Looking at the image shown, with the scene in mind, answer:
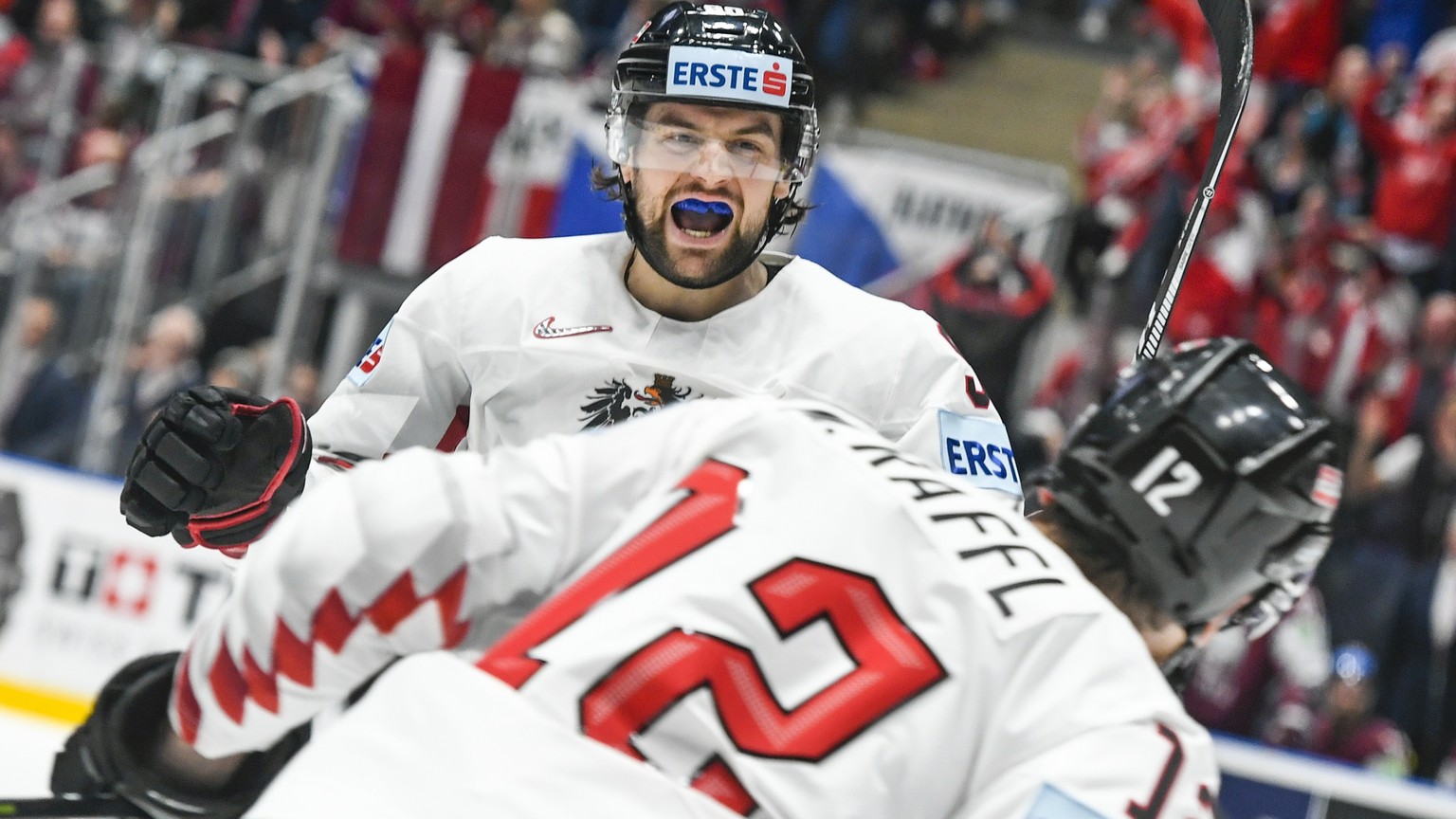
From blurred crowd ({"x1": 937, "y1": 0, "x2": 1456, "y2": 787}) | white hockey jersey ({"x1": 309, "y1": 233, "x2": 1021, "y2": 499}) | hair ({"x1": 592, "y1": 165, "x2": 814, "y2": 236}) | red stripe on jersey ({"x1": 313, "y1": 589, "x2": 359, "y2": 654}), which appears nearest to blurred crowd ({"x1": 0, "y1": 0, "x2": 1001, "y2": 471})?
blurred crowd ({"x1": 937, "y1": 0, "x2": 1456, "y2": 787})

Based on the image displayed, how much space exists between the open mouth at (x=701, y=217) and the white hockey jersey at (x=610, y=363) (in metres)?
0.15

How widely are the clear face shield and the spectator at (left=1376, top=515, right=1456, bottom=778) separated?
3892 millimetres

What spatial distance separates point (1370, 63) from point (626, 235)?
6.47m

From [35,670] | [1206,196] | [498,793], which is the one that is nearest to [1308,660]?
[1206,196]

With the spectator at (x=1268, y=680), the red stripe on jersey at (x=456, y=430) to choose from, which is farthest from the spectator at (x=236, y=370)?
the red stripe on jersey at (x=456, y=430)

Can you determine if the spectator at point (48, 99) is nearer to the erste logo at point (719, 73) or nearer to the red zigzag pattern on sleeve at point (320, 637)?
the erste logo at point (719, 73)

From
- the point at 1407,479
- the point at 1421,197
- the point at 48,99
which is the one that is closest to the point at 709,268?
the point at 1407,479

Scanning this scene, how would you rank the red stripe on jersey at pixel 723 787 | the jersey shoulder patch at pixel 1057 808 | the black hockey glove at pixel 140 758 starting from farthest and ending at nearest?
the black hockey glove at pixel 140 758 < the red stripe on jersey at pixel 723 787 < the jersey shoulder patch at pixel 1057 808

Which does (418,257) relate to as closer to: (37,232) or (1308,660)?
(37,232)

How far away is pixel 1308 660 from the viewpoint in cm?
573

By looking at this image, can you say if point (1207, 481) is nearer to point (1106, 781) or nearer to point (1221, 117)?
point (1106, 781)

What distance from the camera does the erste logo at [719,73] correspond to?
8.98 ft

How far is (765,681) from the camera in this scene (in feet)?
5.27

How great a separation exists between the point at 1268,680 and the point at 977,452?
3.51 meters
